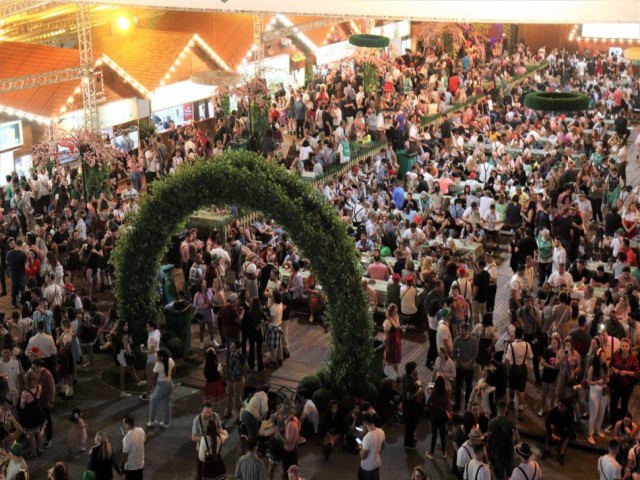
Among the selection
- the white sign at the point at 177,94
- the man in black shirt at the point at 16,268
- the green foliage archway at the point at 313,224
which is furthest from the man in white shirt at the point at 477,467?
the white sign at the point at 177,94

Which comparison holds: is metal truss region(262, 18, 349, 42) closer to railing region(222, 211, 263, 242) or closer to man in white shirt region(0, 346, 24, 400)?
railing region(222, 211, 263, 242)

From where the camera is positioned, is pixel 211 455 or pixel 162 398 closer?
pixel 211 455

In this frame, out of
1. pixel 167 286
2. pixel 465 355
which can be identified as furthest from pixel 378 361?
pixel 167 286

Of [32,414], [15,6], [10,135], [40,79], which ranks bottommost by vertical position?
[32,414]

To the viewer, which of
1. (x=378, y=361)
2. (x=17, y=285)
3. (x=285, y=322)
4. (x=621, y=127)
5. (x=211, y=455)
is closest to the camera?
(x=211, y=455)

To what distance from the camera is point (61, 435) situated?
1110cm

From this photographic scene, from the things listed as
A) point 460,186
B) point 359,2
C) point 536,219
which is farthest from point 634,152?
point 359,2

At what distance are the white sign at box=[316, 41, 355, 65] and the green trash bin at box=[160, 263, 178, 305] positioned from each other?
→ 17.7m

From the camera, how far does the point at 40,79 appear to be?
68.1 feet

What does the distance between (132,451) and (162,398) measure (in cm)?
159

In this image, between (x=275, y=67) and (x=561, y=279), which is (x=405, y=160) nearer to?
(x=275, y=67)

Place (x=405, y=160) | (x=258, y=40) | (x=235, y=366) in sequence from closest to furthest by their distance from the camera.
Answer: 1. (x=235, y=366)
2. (x=405, y=160)
3. (x=258, y=40)

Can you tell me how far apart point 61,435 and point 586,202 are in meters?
10.0

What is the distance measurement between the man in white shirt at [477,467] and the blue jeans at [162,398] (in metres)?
3.75
